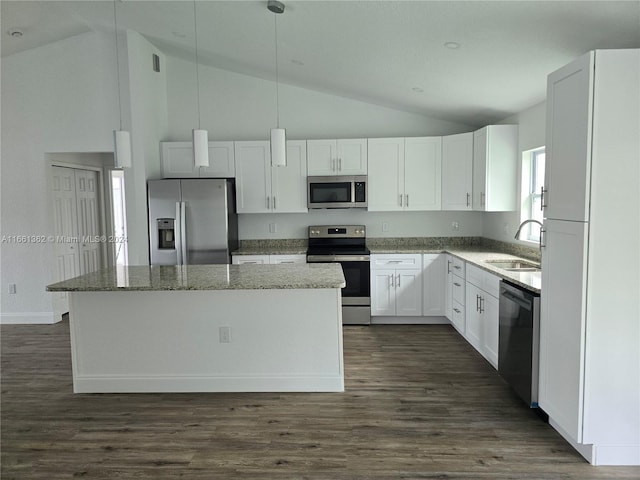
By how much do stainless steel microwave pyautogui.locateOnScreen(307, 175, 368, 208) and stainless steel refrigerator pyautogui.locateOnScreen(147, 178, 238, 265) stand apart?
3.42ft

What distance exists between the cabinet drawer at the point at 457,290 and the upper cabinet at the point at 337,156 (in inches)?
66.2

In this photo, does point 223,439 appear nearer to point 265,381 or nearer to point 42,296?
point 265,381

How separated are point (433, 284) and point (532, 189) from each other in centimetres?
148

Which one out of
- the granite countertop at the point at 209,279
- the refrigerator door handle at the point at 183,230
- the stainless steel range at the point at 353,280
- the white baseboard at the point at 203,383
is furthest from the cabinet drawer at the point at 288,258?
the white baseboard at the point at 203,383

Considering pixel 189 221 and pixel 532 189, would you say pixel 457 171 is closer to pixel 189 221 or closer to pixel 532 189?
pixel 532 189

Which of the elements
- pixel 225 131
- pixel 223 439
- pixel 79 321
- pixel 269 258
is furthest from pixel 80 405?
pixel 225 131

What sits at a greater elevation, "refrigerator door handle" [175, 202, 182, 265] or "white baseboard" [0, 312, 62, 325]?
"refrigerator door handle" [175, 202, 182, 265]

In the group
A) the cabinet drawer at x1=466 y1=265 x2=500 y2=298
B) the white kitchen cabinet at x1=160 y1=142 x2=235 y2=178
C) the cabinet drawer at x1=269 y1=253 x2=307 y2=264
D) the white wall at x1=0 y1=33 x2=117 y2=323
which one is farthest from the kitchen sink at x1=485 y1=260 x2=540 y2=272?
the white wall at x1=0 y1=33 x2=117 y2=323

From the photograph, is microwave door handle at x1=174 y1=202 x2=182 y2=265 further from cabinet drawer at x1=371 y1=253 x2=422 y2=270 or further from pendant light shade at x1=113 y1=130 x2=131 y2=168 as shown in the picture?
cabinet drawer at x1=371 y1=253 x2=422 y2=270

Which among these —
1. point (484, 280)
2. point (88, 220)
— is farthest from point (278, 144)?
point (88, 220)

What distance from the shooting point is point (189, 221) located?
485 centimetres

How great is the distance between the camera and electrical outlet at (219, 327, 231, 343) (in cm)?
332

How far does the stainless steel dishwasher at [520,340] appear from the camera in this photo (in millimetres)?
2783

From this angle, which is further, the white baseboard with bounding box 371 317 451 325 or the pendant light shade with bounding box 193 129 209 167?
the white baseboard with bounding box 371 317 451 325
